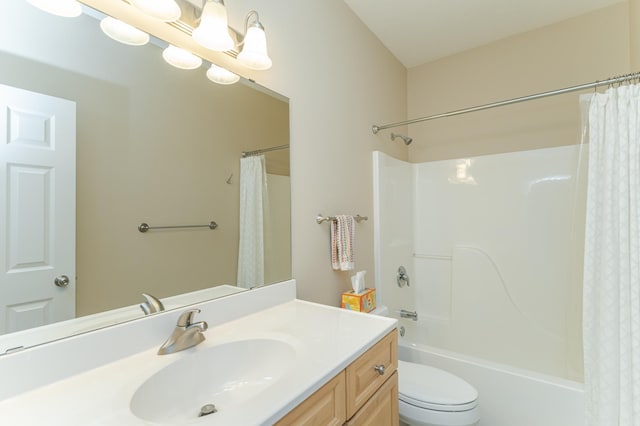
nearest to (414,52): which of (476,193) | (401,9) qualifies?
(401,9)

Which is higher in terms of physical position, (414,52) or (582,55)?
(414,52)

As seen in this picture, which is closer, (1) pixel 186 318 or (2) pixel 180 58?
(1) pixel 186 318

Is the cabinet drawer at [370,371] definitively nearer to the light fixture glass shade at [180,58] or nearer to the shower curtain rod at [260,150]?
the shower curtain rod at [260,150]

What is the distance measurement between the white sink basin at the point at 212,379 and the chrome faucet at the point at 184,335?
43 millimetres

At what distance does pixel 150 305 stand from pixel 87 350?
0.18m

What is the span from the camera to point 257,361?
0.94m

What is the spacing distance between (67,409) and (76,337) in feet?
0.65

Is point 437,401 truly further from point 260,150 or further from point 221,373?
point 260,150

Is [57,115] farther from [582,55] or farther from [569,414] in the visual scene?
[582,55]

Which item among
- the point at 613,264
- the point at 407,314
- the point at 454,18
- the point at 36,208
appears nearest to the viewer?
the point at 36,208

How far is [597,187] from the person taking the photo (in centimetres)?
145

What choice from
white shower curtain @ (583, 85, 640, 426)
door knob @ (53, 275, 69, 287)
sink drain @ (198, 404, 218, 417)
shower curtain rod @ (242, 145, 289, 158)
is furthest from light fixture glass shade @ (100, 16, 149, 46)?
white shower curtain @ (583, 85, 640, 426)

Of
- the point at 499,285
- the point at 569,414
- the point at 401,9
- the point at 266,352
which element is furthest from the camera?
the point at 499,285

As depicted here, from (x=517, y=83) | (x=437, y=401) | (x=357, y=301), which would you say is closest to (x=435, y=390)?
(x=437, y=401)
